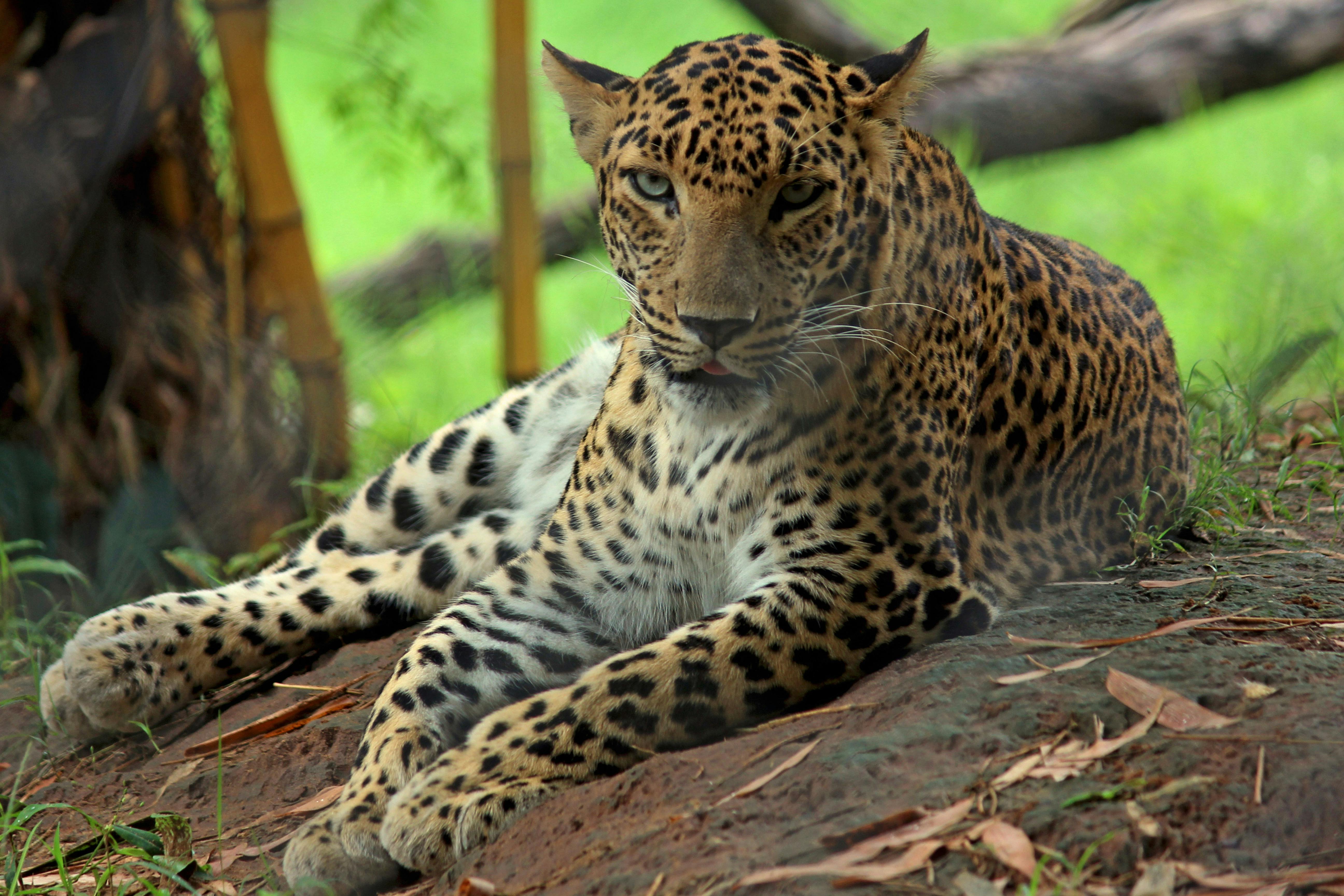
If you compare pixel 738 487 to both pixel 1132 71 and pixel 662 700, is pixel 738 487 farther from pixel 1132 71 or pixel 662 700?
pixel 1132 71

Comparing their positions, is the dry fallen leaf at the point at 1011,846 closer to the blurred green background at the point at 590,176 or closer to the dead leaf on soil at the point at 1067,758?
the dead leaf on soil at the point at 1067,758

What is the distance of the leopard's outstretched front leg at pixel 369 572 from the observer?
4207mm

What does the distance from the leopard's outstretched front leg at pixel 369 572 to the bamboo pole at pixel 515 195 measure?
1369mm

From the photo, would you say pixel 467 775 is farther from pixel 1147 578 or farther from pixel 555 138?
pixel 555 138

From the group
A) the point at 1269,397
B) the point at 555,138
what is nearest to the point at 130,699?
the point at 555,138

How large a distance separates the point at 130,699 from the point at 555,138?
14.0ft

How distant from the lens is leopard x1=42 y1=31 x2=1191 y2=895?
3234mm

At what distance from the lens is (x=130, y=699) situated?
4.16 metres

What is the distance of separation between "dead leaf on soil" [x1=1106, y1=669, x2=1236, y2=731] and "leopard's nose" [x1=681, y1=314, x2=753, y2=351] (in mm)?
1223

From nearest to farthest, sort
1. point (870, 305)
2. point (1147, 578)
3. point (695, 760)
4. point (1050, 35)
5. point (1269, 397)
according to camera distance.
A: point (695, 760) → point (870, 305) → point (1147, 578) → point (1269, 397) → point (1050, 35)

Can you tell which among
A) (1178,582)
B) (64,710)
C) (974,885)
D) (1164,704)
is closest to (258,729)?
(64,710)

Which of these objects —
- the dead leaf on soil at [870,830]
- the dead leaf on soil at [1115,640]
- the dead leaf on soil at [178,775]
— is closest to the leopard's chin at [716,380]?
the dead leaf on soil at [1115,640]

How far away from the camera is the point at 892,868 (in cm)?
237

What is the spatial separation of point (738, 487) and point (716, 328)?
632 millimetres
